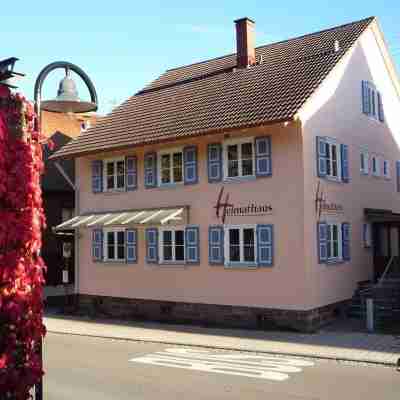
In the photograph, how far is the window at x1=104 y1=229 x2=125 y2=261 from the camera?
64.5 ft

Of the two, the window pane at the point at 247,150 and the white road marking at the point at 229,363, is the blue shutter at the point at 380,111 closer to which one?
the window pane at the point at 247,150

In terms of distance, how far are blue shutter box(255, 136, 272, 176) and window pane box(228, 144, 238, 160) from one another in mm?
786

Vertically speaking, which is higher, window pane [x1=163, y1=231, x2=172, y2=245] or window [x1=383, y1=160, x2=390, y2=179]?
window [x1=383, y1=160, x2=390, y2=179]

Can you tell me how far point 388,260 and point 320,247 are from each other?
4614 millimetres

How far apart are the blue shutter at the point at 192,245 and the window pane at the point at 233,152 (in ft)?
8.00

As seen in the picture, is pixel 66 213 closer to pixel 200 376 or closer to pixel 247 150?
pixel 247 150

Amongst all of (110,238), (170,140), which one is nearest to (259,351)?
(170,140)

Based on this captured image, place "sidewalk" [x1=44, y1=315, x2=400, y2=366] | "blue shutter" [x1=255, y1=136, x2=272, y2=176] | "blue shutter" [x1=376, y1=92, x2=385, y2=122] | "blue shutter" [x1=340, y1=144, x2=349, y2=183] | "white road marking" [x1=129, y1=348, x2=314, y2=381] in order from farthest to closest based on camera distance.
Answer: "blue shutter" [x1=376, y1=92, x2=385, y2=122] < "blue shutter" [x1=340, y1=144, x2=349, y2=183] < "blue shutter" [x1=255, y1=136, x2=272, y2=176] < "sidewalk" [x1=44, y1=315, x2=400, y2=366] < "white road marking" [x1=129, y1=348, x2=314, y2=381]

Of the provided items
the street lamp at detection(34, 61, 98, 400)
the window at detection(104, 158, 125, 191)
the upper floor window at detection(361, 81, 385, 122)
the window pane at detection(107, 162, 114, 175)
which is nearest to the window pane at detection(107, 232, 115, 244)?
the window at detection(104, 158, 125, 191)

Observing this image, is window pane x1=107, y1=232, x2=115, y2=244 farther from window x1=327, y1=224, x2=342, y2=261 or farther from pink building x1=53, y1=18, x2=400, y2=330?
window x1=327, y1=224, x2=342, y2=261

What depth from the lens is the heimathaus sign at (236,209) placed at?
1616cm

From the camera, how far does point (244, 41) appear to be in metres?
20.5

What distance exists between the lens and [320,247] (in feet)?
52.7

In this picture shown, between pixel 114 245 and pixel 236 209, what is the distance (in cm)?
533
